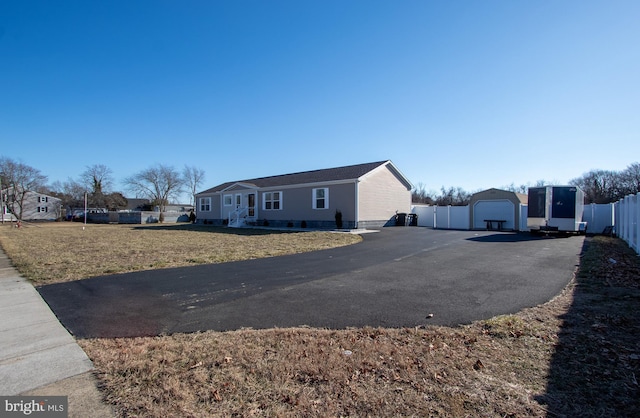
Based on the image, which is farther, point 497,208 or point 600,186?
point 600,186

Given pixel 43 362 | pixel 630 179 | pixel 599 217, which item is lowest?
pixel 43 362

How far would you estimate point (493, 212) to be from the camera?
22078 millimetres

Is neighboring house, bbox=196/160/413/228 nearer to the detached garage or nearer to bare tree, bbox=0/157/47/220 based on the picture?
the detached garage

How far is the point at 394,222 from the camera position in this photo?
2400cm

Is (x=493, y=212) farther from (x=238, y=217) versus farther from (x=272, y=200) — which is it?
(x=238, y=217)

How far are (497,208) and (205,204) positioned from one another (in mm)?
26406

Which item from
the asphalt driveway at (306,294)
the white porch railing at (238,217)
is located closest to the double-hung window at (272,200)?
the white porch railing at (238,217)

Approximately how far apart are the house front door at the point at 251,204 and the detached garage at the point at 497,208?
1691 cm

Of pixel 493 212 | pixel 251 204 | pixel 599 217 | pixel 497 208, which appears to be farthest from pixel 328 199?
pixel 599 217

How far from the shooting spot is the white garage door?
21406 mm

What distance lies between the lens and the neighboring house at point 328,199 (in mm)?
21062

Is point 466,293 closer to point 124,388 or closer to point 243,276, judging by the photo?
point 243,276

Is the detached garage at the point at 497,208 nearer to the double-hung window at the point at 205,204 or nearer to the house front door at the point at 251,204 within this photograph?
the house front door at the point at 251,204

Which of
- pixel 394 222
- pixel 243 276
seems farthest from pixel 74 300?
pixel 394 222
